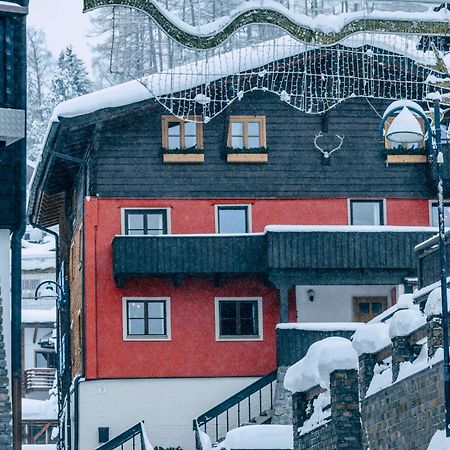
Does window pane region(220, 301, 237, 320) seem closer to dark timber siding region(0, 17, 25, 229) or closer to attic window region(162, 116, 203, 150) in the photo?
attic window region(162, 116, 203, 150)

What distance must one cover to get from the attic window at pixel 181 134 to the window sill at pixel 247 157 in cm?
81

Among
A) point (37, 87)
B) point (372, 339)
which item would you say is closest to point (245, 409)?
point (372, 339)

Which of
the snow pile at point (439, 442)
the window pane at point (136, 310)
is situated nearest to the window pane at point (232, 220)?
the window pane at point (136, 310)

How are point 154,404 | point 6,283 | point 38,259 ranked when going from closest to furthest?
point 6,283, point 154,404, point 38,259

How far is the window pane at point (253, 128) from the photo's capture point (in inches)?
1486

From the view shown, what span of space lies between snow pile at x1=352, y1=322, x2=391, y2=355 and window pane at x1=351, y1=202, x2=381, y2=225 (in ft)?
59.6

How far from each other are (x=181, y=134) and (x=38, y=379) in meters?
35.5

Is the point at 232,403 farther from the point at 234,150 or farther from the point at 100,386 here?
the point at 234,150

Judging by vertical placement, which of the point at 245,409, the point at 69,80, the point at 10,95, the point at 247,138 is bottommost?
the point at 245,409

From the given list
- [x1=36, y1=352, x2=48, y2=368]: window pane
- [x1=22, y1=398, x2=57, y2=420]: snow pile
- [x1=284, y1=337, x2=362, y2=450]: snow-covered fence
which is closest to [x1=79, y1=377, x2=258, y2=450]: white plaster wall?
[x1=284, y1=337, x2=362, y2=450]: snow-covered fence

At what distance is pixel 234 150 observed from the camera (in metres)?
37.5

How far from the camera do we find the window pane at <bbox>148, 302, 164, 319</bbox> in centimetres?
3697

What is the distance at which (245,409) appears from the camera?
1405 inches

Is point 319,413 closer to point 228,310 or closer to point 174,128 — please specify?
point 228,310
